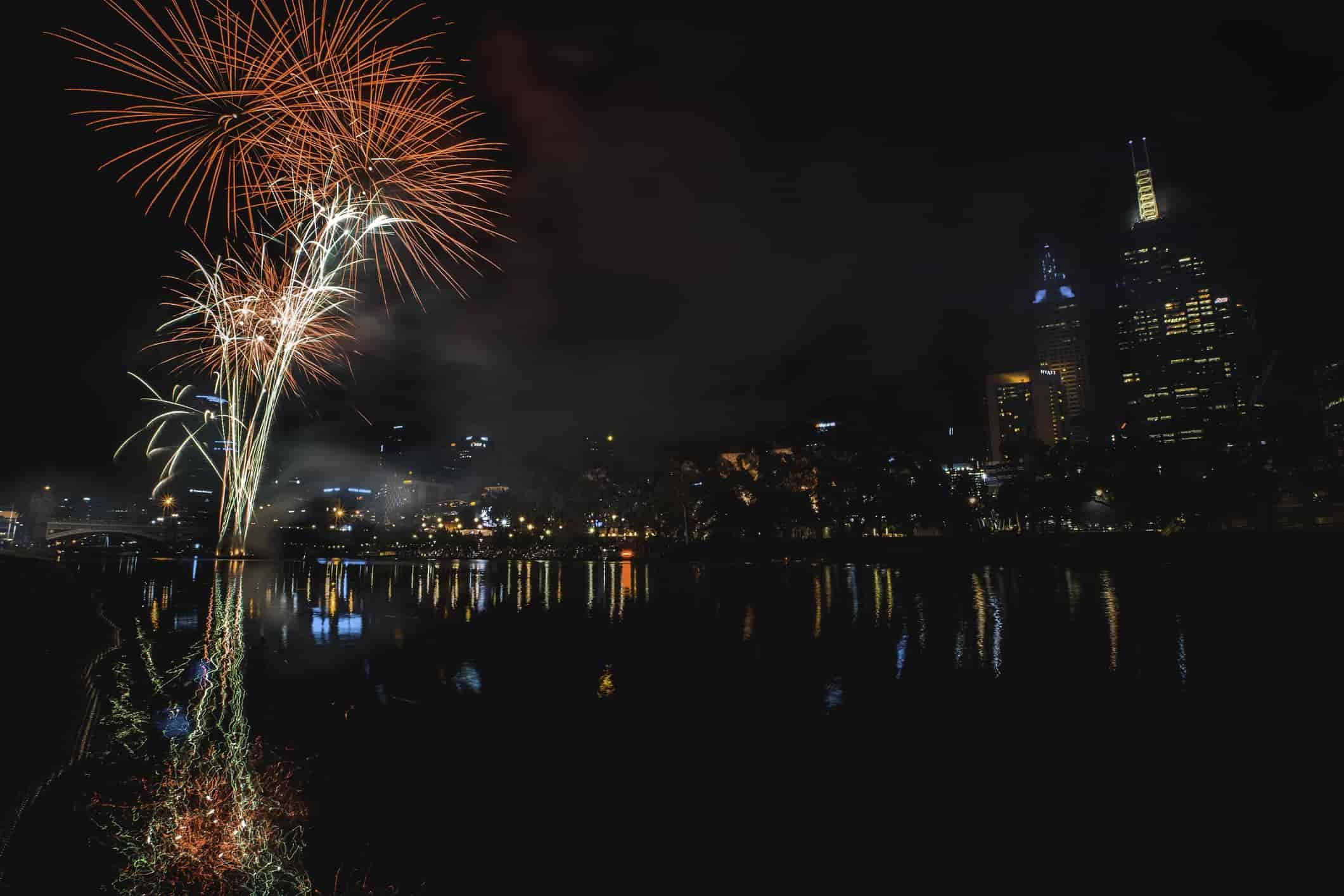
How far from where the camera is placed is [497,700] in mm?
10180

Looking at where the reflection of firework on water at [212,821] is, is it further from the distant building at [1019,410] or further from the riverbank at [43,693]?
the distant building at [1019,410]

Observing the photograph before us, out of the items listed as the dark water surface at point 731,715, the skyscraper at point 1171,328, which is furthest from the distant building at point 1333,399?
the dark water surface at point 731,715

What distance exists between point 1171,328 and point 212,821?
171 m

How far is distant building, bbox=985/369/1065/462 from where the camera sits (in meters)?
165

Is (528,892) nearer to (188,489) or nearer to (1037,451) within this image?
(1037,451)

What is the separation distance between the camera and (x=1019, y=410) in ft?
545

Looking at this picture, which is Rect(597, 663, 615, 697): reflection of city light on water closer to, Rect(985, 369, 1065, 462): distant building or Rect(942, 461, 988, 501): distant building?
Rect(942, 461, 988, 501): distant building

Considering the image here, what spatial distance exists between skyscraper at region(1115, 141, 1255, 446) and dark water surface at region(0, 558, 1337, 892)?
106 metres

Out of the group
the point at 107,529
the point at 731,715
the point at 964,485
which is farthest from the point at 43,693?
the point at 107,529

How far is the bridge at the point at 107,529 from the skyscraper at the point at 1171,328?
134m

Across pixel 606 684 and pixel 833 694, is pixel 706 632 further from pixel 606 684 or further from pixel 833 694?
pixel 833 694

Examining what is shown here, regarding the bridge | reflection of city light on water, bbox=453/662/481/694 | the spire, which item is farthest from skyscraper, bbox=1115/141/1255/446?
the bridge

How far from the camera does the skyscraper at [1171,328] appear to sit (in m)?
125

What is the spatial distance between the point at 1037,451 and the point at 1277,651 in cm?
5597
